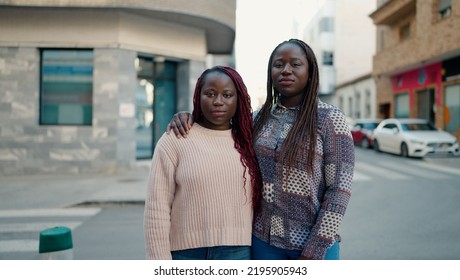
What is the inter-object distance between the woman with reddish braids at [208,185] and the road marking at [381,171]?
27.5 ft

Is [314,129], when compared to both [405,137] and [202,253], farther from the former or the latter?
[405,137]

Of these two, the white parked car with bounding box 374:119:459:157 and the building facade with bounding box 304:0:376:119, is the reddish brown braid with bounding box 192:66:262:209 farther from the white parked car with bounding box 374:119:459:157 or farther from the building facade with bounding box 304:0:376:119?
the building facade with bounding box 304:0:376:119

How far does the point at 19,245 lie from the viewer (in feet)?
14.4

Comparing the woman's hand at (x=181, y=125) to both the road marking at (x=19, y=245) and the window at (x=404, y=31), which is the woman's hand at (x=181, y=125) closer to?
the road marking at (x=19, y=245)

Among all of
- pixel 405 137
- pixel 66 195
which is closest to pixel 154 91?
pixel 66 195

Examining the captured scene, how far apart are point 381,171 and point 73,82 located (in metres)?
8.75

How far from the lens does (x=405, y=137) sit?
13.5 metres

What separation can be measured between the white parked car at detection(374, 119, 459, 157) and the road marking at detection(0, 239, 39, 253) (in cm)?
1199

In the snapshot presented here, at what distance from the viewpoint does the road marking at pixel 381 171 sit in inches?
368

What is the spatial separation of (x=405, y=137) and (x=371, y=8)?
2593 cm

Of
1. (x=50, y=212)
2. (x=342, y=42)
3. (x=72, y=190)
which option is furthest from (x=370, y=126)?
(x=342, y=42)

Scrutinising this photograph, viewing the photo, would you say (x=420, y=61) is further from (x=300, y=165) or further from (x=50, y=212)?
(x=300, y=165)

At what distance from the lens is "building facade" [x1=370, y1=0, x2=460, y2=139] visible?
15.4 meters
